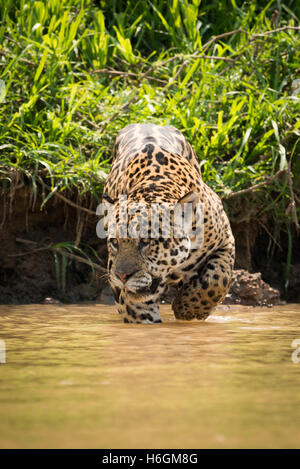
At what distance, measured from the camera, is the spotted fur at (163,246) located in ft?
12.4

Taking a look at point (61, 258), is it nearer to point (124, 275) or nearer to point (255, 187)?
point (255, 187)

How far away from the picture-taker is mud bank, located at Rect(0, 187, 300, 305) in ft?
18.2

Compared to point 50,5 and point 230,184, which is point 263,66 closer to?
point 230,184

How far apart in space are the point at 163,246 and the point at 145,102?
8.03 ft

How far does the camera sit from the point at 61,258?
5.91 metres

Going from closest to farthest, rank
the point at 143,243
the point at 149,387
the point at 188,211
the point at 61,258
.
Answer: the point at 149,387, the point at 143,243, the point at 188,211, the point at 61,258

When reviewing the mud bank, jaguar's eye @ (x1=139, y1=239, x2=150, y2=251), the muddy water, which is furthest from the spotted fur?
the mud bank

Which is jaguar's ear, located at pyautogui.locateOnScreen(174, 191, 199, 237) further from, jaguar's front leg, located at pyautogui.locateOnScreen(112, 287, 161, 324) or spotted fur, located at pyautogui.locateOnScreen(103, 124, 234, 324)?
jaguar's front leg, located at pyautogui.locateOnScreen(112, 287, 161, 324)

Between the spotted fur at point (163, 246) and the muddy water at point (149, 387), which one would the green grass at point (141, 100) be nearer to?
the spotted fur at point (163, 246)

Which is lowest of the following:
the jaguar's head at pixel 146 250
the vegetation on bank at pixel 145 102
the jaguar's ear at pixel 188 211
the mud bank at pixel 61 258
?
the mud bank at pixel 61 258

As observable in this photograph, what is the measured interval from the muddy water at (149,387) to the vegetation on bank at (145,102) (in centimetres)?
190

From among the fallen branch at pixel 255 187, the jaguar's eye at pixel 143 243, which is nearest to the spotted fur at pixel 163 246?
the jaguar's eye at pixel 143 243

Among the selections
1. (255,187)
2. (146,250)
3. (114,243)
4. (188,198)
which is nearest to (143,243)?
(146,250)

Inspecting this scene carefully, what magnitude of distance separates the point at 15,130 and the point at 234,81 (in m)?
1.96
